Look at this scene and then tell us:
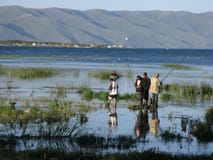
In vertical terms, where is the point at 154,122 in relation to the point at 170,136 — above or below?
above

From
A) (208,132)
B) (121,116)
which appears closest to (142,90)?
(121,116)

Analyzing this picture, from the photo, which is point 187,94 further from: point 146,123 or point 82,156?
point 82,156

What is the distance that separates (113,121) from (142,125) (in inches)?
52.9

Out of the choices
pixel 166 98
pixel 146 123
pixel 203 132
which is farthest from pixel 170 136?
pixel 166 98

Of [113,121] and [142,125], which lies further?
[113,121]

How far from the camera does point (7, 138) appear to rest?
1697 cm

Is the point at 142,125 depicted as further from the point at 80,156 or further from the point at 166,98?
the point at 166,98

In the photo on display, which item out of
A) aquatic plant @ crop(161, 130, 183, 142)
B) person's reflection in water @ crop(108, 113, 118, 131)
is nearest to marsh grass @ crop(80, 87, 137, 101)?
person's reflection in water @ crop(108, 113, 118, 131)

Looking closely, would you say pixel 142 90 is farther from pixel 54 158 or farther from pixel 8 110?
pixel 54 158

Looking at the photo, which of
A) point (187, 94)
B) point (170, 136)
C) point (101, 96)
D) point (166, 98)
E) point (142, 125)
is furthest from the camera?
point (187, 94)

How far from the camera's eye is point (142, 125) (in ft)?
70.8

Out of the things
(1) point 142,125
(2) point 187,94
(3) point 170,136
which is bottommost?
(3) point 170,136

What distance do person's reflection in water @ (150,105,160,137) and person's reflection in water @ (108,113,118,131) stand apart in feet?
4.13

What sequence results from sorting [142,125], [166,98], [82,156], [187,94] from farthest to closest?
[187,94], [166,98], [142,125], [82,156]
